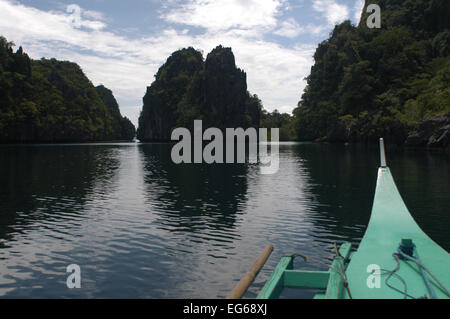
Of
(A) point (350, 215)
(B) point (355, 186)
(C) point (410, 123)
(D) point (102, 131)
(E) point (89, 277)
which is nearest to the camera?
(E) point (89, 277)

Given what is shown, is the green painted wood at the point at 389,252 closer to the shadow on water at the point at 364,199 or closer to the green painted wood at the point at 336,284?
the green painted wood at the point at 336,284

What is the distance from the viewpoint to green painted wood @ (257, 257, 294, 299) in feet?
23.6

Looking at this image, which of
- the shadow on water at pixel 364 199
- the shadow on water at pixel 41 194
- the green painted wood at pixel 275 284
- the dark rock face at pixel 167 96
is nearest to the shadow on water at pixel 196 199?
the shadow on water at pixel 41 194

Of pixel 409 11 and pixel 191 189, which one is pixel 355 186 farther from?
pixel 409 11

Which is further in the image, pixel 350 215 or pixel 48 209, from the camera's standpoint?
pixel 48 209

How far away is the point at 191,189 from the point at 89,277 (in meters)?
16.7

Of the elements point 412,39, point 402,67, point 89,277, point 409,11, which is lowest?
point 89,277

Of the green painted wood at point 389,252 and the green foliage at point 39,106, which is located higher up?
the green foliage at point 39,106

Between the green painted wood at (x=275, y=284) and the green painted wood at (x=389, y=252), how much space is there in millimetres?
1338

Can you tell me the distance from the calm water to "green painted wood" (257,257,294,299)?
0.94 metres

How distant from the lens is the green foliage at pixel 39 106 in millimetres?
108312
